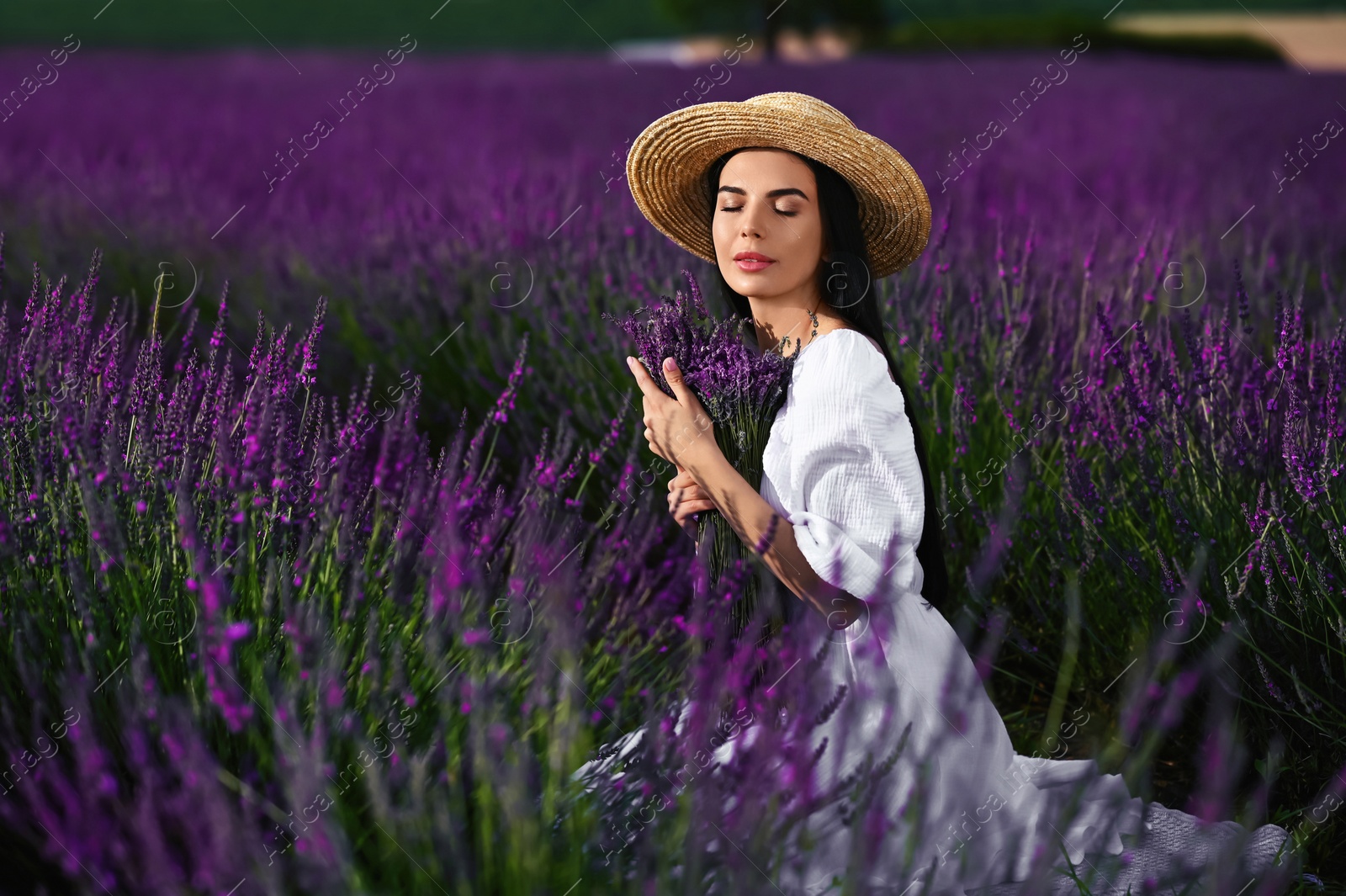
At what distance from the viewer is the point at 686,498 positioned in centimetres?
170

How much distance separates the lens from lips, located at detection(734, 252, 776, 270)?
1.67 meters

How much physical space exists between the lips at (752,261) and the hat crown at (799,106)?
0.21m

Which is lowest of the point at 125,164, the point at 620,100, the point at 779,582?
the point at 779,582

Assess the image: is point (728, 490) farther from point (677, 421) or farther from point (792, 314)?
point (792, 314)

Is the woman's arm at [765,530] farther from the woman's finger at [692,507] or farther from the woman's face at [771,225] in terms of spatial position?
the woman's face at [771,225]

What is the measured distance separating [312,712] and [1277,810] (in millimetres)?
1567

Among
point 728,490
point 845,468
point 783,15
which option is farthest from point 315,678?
point 783,15

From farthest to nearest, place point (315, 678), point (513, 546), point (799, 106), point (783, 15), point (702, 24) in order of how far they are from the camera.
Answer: point (702, 24) → point (783, 15) → point (513, 546) → point (799, 106) → point (315, 678)

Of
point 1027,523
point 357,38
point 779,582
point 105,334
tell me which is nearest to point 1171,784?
point 1027,523

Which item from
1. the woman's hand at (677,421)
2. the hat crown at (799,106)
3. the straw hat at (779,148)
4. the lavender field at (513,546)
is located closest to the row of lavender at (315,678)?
the lavender field at (513,546)

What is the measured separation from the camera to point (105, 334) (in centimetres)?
175

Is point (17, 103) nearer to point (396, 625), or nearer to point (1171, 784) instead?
point (396, 625)

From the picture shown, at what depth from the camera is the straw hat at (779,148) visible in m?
1.64

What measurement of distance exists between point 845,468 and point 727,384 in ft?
0.69
